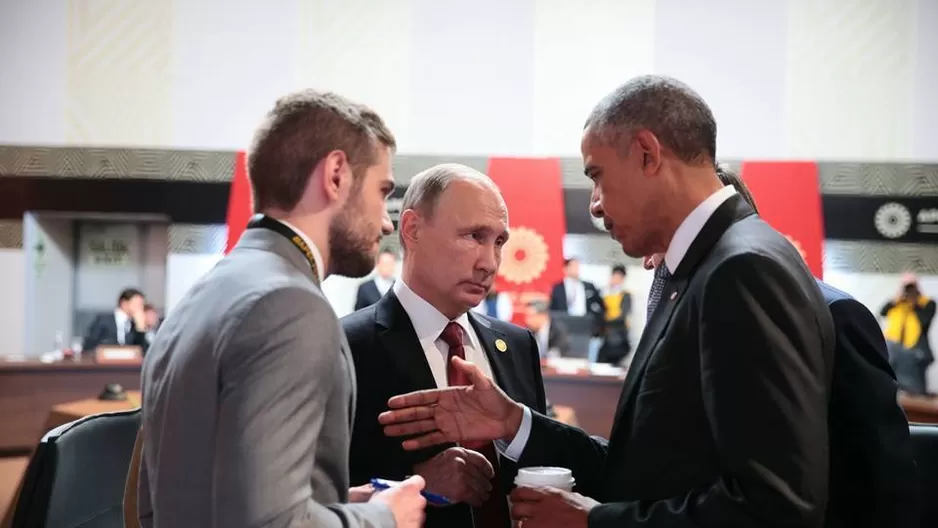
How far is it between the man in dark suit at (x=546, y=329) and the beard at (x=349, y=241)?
6423mm

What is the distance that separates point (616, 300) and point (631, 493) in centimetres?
759

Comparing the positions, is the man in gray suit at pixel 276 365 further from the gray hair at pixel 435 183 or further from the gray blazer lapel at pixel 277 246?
the gray hair at pixel 435 183

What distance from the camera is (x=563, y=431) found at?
177 cm

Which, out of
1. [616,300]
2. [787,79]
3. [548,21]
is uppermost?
[548,21]

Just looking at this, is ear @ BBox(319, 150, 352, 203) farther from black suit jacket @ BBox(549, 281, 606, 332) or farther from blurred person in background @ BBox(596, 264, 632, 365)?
blurred person in background @ BBox(596, 264, 632, 365)

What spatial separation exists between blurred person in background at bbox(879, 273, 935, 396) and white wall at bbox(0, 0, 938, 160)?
158cm

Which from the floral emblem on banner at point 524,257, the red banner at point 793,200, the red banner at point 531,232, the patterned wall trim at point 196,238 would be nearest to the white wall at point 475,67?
the red banner at point 793,200

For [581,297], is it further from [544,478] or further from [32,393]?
[544,478]

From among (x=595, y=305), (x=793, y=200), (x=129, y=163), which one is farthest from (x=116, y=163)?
(x=793, y=200)

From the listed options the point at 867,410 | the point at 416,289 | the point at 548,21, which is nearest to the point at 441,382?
the point at 416,289

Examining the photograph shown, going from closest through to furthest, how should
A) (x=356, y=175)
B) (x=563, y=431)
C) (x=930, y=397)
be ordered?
(x=356, y=175) < (x=563, y=431) < (x=930, y=397)

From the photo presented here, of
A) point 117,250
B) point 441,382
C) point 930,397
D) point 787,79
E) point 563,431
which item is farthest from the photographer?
point 117,250

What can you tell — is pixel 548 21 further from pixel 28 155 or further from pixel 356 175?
pixel 356 175

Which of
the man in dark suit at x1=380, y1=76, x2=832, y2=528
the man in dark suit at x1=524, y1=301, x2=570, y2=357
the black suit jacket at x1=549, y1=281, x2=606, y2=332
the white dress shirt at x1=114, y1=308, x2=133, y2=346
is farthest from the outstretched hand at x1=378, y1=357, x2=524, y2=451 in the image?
the white dress shirt at x1=114, y1=308, x2=133, y2=346
